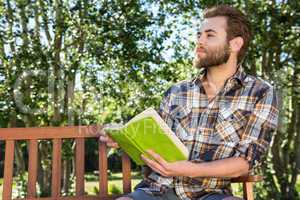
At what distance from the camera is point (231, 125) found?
2627mm

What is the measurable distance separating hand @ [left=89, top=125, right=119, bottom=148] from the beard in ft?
2.00

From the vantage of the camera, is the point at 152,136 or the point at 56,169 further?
the point at 56,169

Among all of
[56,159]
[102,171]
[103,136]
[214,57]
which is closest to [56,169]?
[56,159]

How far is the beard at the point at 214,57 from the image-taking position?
2748mm

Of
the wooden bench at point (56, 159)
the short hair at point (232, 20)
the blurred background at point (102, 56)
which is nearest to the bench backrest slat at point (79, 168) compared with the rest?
the wooden bench at point (56, 159)

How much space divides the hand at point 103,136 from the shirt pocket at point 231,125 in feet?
1.84

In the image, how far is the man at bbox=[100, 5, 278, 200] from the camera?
2.49 metres

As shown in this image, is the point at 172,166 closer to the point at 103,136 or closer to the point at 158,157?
the point at 158,157

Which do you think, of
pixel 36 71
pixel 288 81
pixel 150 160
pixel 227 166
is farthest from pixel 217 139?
pixel 288 81

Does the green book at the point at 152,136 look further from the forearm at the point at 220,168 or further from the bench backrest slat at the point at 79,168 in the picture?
the bench backrest slat at the point at 79,168

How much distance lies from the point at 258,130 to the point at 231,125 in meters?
0.14

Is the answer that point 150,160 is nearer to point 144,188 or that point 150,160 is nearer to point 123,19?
point 144,188

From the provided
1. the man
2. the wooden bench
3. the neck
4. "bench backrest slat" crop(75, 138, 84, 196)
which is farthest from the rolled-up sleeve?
"bench backrest slat" crop(75, 138, 84, 196)

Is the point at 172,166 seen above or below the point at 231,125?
below
